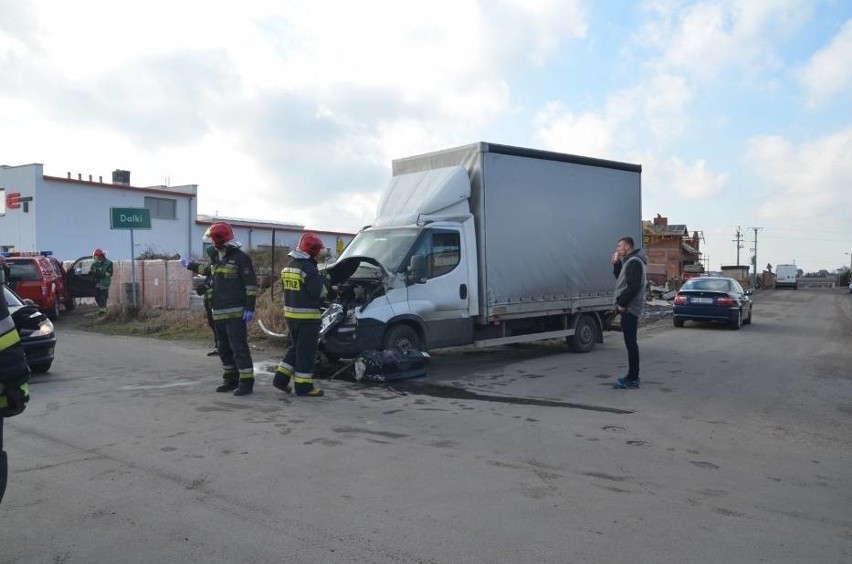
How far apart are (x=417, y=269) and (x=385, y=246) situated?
0.92 m

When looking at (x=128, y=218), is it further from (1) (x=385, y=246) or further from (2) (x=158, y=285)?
(1) (x=385, y=246)

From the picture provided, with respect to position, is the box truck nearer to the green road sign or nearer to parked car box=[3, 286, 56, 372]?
parked car box=[3, 286, 56, 372]

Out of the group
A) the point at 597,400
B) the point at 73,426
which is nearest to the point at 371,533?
the point at 73,426

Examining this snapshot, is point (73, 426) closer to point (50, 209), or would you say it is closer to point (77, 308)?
point (77, 308)

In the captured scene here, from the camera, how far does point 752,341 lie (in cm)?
1569

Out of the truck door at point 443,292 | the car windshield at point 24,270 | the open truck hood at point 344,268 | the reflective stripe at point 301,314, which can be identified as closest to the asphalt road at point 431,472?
the truck door at point 443,292

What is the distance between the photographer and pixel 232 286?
8070 mm

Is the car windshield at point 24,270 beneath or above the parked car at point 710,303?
above

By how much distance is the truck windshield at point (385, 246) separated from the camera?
9859 mm

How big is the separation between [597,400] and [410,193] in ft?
15.2

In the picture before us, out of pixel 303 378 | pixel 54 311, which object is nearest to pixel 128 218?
pixel 54 311

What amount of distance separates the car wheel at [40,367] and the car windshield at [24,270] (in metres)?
8.02

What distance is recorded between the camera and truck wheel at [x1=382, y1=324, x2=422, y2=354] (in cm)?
944

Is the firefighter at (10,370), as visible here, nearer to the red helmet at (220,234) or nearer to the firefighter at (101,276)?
the red helmet at (220,234)
